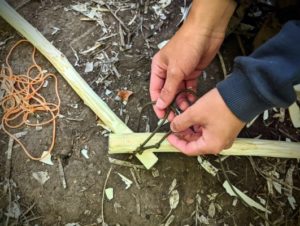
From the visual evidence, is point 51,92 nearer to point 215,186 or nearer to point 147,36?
point 147,36

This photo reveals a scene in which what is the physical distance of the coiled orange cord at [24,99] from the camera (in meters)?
1.93

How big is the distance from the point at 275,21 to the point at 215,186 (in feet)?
2.90

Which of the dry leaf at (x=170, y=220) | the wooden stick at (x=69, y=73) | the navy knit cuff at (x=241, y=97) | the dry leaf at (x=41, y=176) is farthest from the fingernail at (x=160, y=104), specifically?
the dry leaf at (x=41, y=176)

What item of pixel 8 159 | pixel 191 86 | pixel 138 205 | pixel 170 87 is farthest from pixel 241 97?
pixel 8 159

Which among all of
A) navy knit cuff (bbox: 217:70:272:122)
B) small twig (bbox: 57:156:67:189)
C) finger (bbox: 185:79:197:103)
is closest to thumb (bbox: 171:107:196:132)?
navy knit cuff (bbox: 217:70:272:122)

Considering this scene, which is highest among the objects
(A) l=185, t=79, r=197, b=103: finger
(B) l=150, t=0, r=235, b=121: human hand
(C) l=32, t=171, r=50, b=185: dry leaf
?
(B) l=150, t=0, r=235, b=121: human hand

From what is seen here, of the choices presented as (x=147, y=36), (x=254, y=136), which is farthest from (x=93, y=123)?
(x=254, y=136)

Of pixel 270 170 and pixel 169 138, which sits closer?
pixel 169 138

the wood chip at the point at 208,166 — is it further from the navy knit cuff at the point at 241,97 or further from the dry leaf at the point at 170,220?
the navy knit cuff at the point at 241,97

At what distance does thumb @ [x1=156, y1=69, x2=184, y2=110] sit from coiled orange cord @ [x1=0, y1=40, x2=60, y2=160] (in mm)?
635

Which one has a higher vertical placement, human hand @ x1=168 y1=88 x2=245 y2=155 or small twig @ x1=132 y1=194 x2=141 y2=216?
human hand @ x1=168 y1=88 x2=245 y2=155

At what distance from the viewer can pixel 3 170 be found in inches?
72.0

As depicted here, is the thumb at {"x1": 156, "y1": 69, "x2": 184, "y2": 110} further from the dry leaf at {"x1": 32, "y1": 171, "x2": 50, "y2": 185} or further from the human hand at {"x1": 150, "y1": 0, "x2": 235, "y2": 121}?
the dry leaf at {"x1": 32, "y1": 171, "x2": 50, "y2": 185}

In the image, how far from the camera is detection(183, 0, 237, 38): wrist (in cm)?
157
